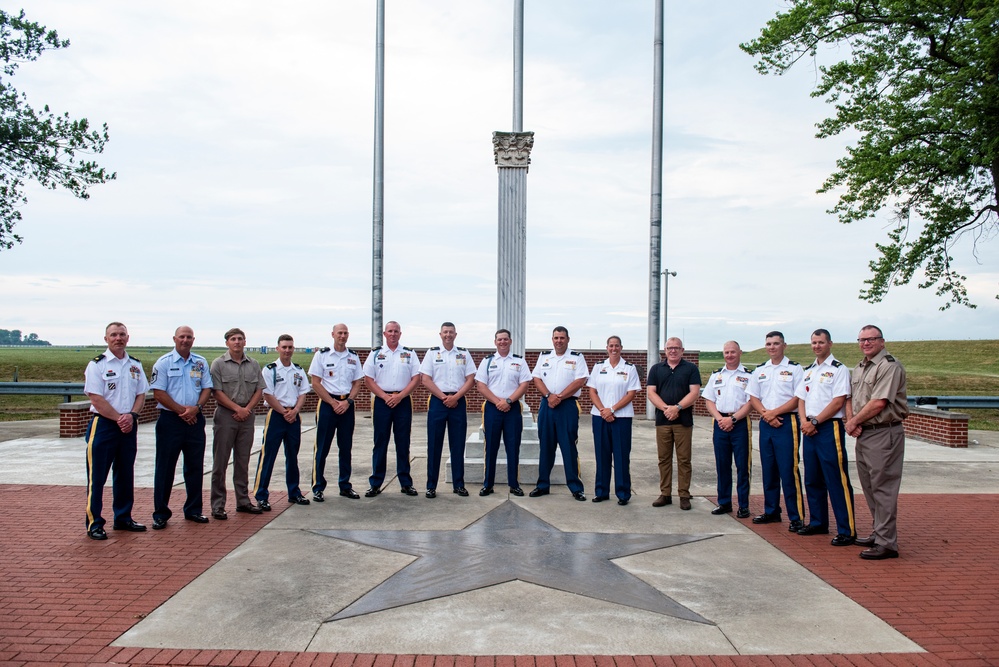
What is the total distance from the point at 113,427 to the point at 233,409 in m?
1.03

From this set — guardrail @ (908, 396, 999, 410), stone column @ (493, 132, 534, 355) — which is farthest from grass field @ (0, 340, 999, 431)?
stone column @ (493, 132, 534, 355)

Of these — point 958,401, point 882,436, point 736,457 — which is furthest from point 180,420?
point 958,401

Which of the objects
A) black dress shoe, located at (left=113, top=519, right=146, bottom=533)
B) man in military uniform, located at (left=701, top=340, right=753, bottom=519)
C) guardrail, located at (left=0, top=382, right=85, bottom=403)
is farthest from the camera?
guardrail, located at (left=0, top=382, right=85, bottom=403)

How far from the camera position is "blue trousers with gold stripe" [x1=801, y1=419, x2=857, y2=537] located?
6301 millimetres

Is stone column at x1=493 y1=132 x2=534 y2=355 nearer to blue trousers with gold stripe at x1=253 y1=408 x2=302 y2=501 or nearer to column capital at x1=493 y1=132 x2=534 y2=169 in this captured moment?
column capital at x1=493 y1=132 x2=534 y2=169

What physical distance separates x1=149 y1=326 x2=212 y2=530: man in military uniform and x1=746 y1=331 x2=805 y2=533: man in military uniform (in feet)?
17.6

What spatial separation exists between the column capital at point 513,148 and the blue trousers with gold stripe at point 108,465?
20.1 ft

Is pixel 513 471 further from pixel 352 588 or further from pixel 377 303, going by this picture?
pixel 377 303

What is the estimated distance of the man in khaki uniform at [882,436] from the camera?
590cm

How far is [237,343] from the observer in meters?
7.04

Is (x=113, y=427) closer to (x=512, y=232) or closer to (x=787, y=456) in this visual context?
(x=512, y=232)

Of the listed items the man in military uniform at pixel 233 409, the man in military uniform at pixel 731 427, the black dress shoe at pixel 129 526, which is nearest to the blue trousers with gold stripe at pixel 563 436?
the man in military uniform at pixel 731 427

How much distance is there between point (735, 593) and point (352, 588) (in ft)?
8.76

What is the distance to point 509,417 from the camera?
26.3 feet
